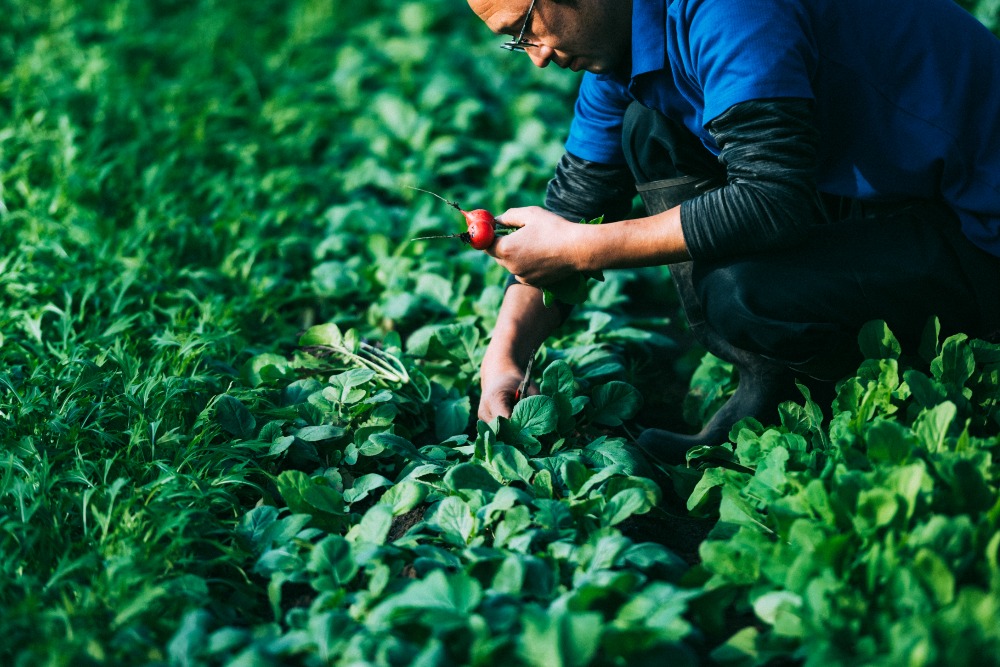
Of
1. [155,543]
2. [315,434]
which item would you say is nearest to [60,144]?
[315,434]

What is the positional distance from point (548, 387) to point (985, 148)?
1043 mm

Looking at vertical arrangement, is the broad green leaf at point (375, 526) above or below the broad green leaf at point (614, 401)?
above

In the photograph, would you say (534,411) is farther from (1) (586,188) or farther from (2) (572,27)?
(2) (572,27)

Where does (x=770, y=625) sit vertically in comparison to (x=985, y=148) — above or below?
below

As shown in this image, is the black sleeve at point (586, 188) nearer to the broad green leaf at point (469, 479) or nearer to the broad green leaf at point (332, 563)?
the broad green leaf at point (469, 479)

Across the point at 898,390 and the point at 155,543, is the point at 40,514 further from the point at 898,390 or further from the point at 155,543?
the point at 898,390

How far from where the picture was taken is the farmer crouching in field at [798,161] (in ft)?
6.52

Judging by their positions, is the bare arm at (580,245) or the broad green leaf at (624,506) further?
the bare arm at (580,245)

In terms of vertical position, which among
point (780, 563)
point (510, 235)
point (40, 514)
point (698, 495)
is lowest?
point (698, 495)

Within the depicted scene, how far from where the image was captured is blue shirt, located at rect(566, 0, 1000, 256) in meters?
2.03

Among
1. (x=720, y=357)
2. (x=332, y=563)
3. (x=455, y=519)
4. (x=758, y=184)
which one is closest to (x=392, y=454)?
(x=455, y=519)

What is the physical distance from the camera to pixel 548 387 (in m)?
2.40

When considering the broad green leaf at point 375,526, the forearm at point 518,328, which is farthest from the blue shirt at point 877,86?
the broad green leaf at point 375,526

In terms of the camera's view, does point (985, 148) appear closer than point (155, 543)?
No
